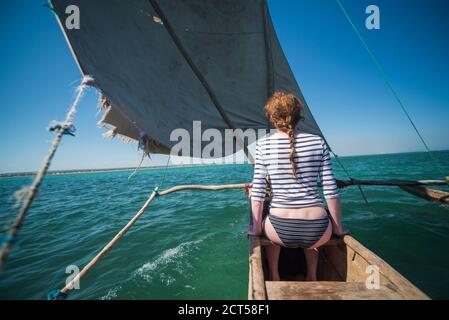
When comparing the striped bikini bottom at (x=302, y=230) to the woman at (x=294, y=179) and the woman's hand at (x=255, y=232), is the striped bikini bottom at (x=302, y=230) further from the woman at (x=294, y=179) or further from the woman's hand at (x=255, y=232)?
the woman's hand at (x=255, y=232)

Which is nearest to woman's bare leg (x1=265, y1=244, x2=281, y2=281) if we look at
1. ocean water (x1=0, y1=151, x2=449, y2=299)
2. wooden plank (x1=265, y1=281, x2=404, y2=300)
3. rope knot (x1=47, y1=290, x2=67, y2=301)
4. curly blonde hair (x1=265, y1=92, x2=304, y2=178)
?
wooden plank (x1=265, y1=281, x2=404, y2=300)

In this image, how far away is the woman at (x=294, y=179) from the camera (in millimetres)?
1831

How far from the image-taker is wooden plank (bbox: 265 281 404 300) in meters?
1.45

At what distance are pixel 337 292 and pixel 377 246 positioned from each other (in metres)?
5.00

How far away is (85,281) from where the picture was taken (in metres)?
4.35

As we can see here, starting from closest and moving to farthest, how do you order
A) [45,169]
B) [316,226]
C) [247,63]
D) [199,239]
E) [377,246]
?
[45,169], [316,226], [247,63], [377,246], [199,239]

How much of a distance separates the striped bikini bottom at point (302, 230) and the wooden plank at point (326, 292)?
359mm

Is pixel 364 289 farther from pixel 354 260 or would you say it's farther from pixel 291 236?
pixel 354 260

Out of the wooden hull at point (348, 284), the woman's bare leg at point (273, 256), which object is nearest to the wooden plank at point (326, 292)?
the wooden hull at point (348, 284)

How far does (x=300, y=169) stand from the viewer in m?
1.85

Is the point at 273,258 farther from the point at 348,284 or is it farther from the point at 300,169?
the point at 300,169

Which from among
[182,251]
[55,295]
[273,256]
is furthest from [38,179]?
[182,251]

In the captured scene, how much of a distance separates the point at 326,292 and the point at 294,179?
0.92m
